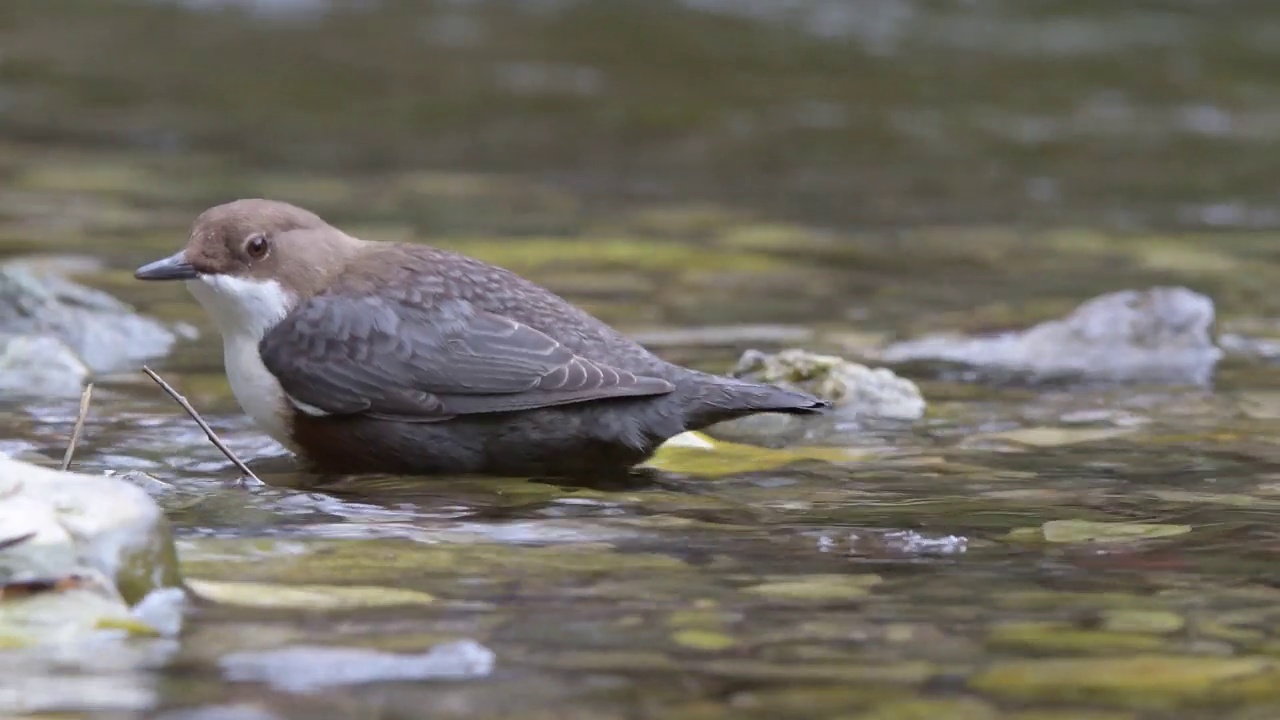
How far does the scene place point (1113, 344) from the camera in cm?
609

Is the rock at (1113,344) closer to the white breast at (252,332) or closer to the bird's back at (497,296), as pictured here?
the bird's back at (497,296)

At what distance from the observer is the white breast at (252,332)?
4.47 meters

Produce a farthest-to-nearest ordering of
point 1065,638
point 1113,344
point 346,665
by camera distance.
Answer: point 1113,344
point 1065,638
point 346,665

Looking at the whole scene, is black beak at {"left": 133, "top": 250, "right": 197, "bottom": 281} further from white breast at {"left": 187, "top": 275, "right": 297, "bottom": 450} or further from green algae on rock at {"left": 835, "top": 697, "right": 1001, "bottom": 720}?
green algae on rock at {"left": 835, "top": 697, "right": 1001, "bottom": 720}

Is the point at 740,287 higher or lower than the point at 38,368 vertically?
higher

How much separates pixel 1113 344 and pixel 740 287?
1.75m

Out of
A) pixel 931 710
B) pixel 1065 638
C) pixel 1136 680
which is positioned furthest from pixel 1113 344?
pixel 931 710

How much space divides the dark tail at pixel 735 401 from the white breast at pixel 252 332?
3.05 feet

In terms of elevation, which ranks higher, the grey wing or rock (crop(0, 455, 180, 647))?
the grey wing

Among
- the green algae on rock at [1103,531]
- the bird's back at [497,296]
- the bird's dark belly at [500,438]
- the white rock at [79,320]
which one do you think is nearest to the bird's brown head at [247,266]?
the bird's back at [497,296]

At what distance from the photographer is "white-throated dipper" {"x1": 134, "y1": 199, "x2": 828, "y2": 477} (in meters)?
4.39

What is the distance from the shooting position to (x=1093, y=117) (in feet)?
40.0

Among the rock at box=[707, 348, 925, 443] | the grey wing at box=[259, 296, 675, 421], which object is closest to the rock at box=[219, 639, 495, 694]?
the grey wing at box=[259, 296, 675, 421]

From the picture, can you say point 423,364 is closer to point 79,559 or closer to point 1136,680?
point 79,559
